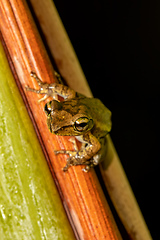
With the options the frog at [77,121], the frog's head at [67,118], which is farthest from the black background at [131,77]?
the frog's head at [67,118]

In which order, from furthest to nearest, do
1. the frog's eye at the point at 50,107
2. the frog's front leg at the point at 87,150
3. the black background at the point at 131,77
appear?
the black background at the point at 131,77, the frog's front leg at the point at 87,150, the frog's eye at the point at 50,107

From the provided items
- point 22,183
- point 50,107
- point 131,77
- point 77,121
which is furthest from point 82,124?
point 131,77

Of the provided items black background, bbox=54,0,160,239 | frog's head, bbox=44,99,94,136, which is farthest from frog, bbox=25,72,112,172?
black background, bbox=54,0,160,239

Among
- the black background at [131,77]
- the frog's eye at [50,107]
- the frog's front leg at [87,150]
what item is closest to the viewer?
the frog's eye at [50,107]

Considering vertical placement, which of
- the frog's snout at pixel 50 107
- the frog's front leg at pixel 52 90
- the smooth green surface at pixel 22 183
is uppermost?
the frog's front leg at pixel 52 90

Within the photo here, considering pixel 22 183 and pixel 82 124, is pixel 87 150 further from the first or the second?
pixel 22 183

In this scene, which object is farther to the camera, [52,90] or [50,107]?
[52,90]

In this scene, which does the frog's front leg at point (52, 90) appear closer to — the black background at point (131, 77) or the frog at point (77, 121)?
the frog at point (77, 121)
